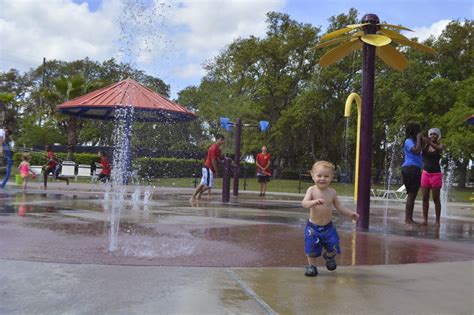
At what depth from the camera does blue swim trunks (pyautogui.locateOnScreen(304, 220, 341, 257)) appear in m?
4.54

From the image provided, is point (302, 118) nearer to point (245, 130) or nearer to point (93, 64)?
point (245, 130)

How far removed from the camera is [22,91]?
200 ft

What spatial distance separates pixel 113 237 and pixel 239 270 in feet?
7.09

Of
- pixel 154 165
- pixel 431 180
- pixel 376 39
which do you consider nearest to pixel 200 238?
pixel 376 39

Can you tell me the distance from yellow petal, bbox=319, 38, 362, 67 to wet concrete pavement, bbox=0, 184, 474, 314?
128 inches

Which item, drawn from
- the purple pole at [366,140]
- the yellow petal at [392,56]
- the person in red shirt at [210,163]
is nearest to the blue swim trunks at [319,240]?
the purple pole at [366,140]

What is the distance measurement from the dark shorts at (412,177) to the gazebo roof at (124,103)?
10.5 m

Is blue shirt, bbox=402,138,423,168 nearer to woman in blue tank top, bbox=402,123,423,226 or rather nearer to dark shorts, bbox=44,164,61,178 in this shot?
woman in blue tank top, bbox=402,123,423,226

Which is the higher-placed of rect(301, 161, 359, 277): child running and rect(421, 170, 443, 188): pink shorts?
rect(421, 170, 443, 188): pink shorts

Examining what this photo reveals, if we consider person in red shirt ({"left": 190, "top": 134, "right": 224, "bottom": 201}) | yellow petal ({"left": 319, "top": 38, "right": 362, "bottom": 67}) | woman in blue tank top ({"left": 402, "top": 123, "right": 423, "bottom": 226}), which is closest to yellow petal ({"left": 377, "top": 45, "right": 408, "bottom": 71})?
yellow petal ({"left": 319, "top": 38, "right": 362, "bottom": 67})

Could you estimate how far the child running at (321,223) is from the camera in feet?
14.9

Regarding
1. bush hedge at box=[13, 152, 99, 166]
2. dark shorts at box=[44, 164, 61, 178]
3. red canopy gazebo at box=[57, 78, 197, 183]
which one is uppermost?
red canopy gazebo at box=[57, 78, 197, 183]

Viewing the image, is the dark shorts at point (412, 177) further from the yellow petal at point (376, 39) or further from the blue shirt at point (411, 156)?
the yellow petal at point (376, 39)

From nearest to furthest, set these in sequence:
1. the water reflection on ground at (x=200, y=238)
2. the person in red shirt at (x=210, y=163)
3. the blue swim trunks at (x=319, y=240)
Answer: the blue swim trunks at (x=319, y=240) < the water reflection on ground at (x=200, y=238) < the person in red shirt at (x=210, y=163)
